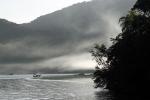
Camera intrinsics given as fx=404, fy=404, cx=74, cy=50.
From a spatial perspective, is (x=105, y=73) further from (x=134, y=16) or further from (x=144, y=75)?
(x=144, y=75)

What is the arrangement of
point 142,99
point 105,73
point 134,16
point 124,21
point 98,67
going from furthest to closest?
point 98,67 < point 105,73 < point 124,21 < point 134,16 < point 142,99

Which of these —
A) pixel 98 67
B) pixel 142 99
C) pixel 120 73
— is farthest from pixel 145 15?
pixel 98 67

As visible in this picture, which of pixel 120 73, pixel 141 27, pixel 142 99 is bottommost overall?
pixel 142 99

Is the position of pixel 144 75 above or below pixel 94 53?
below

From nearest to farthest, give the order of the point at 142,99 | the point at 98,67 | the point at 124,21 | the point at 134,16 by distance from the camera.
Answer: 1. the point at 142,99
2. the point at 134,16
3. the point at 124,21
4. the point at 98,67

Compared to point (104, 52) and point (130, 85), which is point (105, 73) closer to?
point (104, 52)

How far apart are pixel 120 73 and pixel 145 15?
18738 mm

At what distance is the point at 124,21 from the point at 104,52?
3370 cm

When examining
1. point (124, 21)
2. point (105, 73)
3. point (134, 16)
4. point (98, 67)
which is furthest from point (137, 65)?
point (98, 67)

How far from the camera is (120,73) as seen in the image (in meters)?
100

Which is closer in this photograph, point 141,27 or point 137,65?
point 137,65

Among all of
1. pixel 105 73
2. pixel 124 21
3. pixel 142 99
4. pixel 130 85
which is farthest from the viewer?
pixel 105 73

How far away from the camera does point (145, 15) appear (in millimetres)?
108375

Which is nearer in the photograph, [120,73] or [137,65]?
[137,65]
